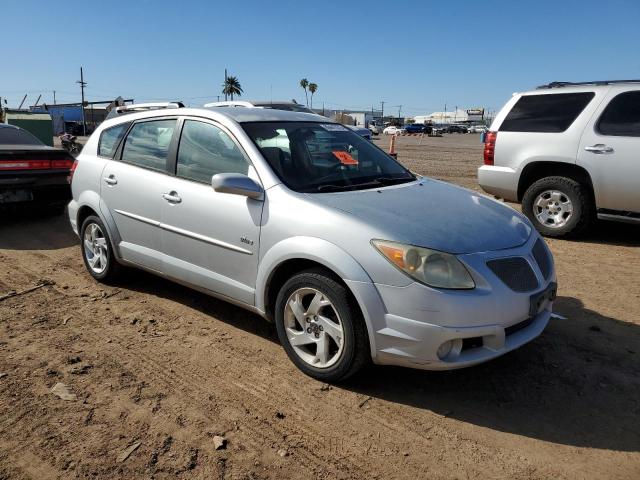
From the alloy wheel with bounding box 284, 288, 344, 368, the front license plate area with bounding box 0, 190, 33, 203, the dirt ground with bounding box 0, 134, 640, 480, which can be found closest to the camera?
the dirt ground with bounding box 0, 134, 640, 480

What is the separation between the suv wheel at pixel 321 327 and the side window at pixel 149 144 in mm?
1727

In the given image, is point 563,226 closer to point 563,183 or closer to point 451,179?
point 563,183

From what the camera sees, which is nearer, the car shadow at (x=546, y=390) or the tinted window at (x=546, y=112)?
the car shadow at (x=546, y=390)

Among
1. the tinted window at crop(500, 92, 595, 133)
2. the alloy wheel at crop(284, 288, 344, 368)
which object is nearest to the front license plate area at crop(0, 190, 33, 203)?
the alloy wheel at crop(284, 288, 344, 368)

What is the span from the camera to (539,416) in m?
3.01

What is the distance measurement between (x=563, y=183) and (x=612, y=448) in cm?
483

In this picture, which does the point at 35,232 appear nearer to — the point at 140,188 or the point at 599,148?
the point at 140,188

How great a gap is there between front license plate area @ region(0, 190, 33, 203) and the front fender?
18.0ft

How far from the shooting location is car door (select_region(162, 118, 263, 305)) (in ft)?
11.9

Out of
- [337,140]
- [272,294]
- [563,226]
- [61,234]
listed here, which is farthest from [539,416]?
[61,234]

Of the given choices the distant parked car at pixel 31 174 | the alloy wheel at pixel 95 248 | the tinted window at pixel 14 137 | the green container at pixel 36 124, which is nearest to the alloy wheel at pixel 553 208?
the alloy wheel at pixel 95 248

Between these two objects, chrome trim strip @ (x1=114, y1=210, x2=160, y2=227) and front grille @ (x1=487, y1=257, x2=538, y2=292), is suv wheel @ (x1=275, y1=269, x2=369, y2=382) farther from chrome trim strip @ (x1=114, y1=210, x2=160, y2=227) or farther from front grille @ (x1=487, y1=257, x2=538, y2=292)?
chrome trim strip @ (x1=114, y1=210, x2=160, y2=227)

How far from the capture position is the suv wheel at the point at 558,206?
22.2 ft

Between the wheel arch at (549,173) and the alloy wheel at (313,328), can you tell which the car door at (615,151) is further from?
the alloy wheel at (313,328)
